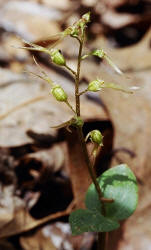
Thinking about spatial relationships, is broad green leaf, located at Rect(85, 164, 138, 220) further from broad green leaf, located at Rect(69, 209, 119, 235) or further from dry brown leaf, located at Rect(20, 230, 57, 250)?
dry brown leaf, located at Rect(20, 230, 57, 250)

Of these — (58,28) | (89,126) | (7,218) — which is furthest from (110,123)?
(58,28)

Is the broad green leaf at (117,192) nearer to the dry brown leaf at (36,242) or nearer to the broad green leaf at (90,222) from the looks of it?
the broad green leaf at (90,222)

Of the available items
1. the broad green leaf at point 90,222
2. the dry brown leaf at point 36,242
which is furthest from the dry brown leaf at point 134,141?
the broad green leaf at point 90,222

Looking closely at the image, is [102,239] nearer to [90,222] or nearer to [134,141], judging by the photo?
[90,222]

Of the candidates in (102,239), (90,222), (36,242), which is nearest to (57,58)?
(90,222)

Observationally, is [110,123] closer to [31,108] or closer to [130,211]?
[31,108]

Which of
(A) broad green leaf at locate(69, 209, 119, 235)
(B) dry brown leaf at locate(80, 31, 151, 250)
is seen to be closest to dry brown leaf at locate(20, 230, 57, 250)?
(B) dry brown leaf at locate(80, 31, 151, 250)
